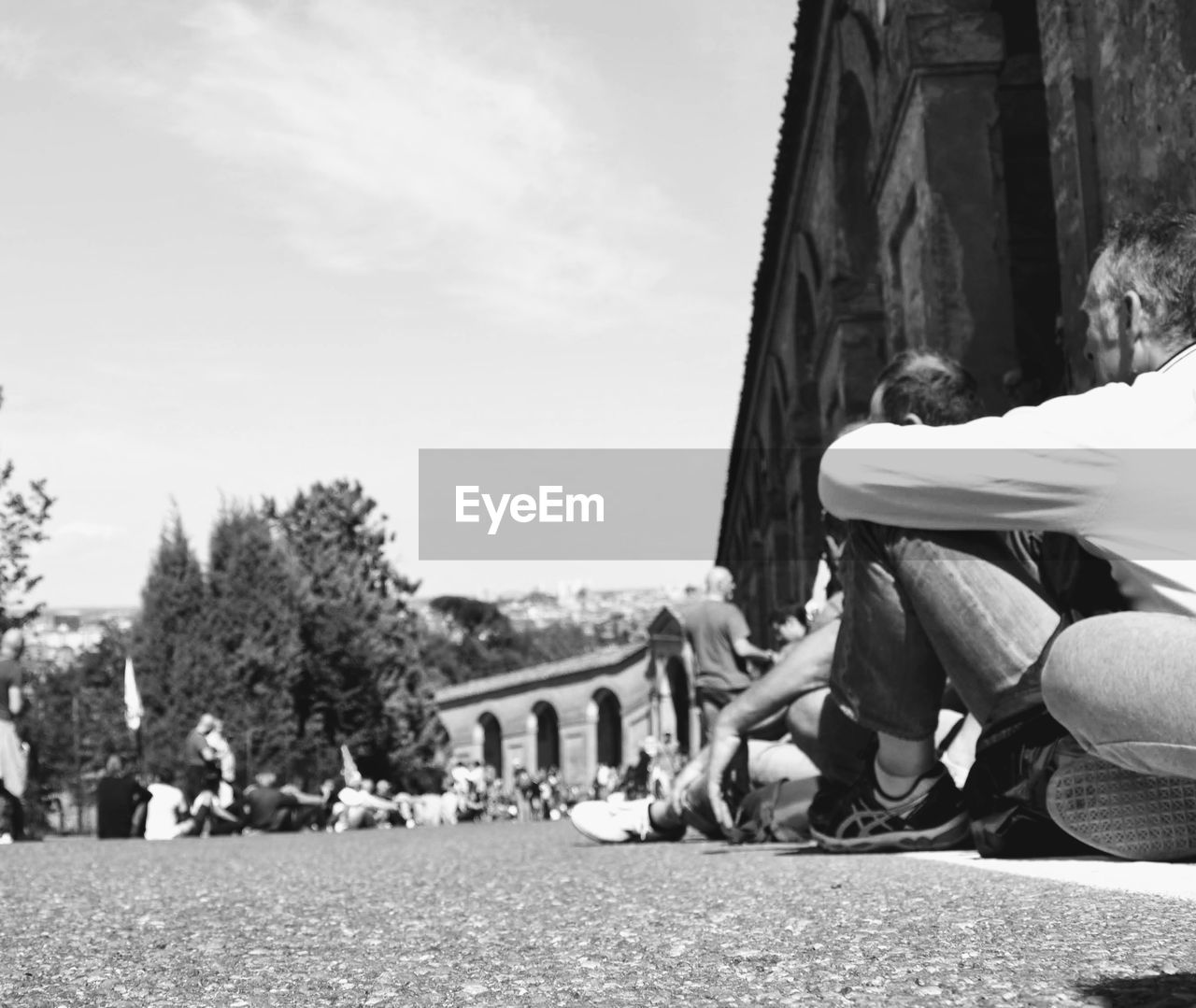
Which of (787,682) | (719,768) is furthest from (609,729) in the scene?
(787,682)

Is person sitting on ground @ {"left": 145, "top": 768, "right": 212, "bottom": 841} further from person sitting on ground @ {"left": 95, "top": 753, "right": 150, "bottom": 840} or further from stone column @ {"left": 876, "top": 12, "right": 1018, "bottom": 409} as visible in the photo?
stone column @ {"left": 876, "top": 12, "right": 1018, "bottom": 409}

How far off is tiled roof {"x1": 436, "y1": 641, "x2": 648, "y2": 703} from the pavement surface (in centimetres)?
6411

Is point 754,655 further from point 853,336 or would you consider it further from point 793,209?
point 793,209

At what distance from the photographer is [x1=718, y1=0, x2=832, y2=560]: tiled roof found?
14977mm

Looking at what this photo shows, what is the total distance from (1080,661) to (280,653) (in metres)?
39.2

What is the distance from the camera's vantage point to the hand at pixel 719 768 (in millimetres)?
5418

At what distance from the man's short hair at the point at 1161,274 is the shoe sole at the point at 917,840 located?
6.50ft

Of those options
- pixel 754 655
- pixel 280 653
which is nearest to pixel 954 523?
pixel 754 655

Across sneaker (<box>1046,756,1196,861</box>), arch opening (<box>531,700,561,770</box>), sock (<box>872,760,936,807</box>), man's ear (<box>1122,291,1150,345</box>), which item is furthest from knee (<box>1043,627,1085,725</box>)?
arch opening (<box>531,700,561,770</box>)

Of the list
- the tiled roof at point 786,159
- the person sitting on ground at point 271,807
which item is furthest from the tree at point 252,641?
the person sitting on ground at point 271,807

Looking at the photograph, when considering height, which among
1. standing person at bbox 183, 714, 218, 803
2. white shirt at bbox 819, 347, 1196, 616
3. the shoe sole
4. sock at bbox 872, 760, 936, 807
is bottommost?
standing person at bbox 183, 714, 218, 803

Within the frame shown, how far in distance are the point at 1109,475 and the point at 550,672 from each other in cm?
7075

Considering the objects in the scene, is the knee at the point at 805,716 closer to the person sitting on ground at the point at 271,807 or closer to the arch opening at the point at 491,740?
the person sitting on ground at the point at 271,807

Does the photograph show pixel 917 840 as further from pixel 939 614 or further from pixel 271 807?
pixel 271 807
